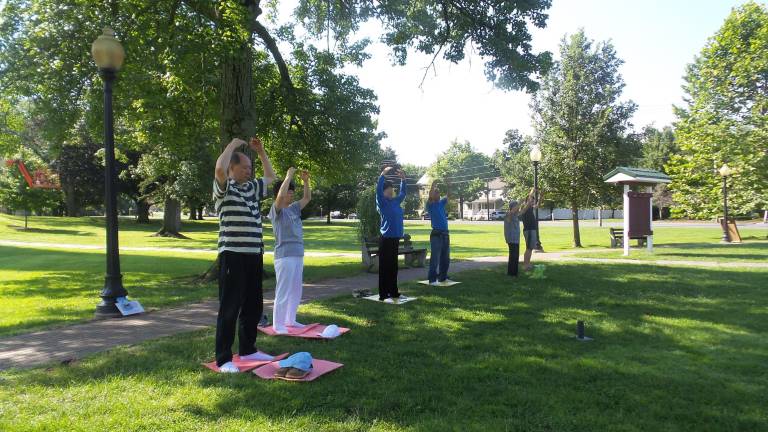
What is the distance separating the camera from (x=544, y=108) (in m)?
20.6

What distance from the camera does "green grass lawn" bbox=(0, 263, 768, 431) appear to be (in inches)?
127

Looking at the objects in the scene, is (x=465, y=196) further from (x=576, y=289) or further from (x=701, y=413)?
(x=701, y=413)

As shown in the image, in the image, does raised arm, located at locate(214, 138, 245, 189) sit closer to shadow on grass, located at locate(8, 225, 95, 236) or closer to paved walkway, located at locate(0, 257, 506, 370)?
paved walkway, located at locate(0, 257, 506, 370)

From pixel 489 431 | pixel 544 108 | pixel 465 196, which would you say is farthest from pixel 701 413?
pixel 465 196

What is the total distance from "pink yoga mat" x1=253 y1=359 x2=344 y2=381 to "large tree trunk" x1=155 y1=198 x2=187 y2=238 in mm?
27102

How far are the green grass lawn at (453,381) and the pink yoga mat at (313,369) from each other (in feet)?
0.29

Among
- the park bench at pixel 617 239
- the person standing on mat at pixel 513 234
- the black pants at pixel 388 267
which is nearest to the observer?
the black pants at pixel 388 267

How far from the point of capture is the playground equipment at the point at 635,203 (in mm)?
15273

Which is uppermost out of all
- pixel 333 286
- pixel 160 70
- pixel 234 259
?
pixel 160 70

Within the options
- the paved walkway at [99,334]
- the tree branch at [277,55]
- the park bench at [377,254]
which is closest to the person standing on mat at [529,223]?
the park bench at [377,254]

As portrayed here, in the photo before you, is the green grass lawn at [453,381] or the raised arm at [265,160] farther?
the raised arm at [265,160]

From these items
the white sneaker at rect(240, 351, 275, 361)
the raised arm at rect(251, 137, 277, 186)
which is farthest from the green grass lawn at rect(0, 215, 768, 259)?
the white sneaker at rect(240, 351, 275, 361)

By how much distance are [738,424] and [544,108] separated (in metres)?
19.0

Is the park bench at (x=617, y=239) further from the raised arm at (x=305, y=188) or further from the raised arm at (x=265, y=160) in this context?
the raised arm at (x=265, y=160)
